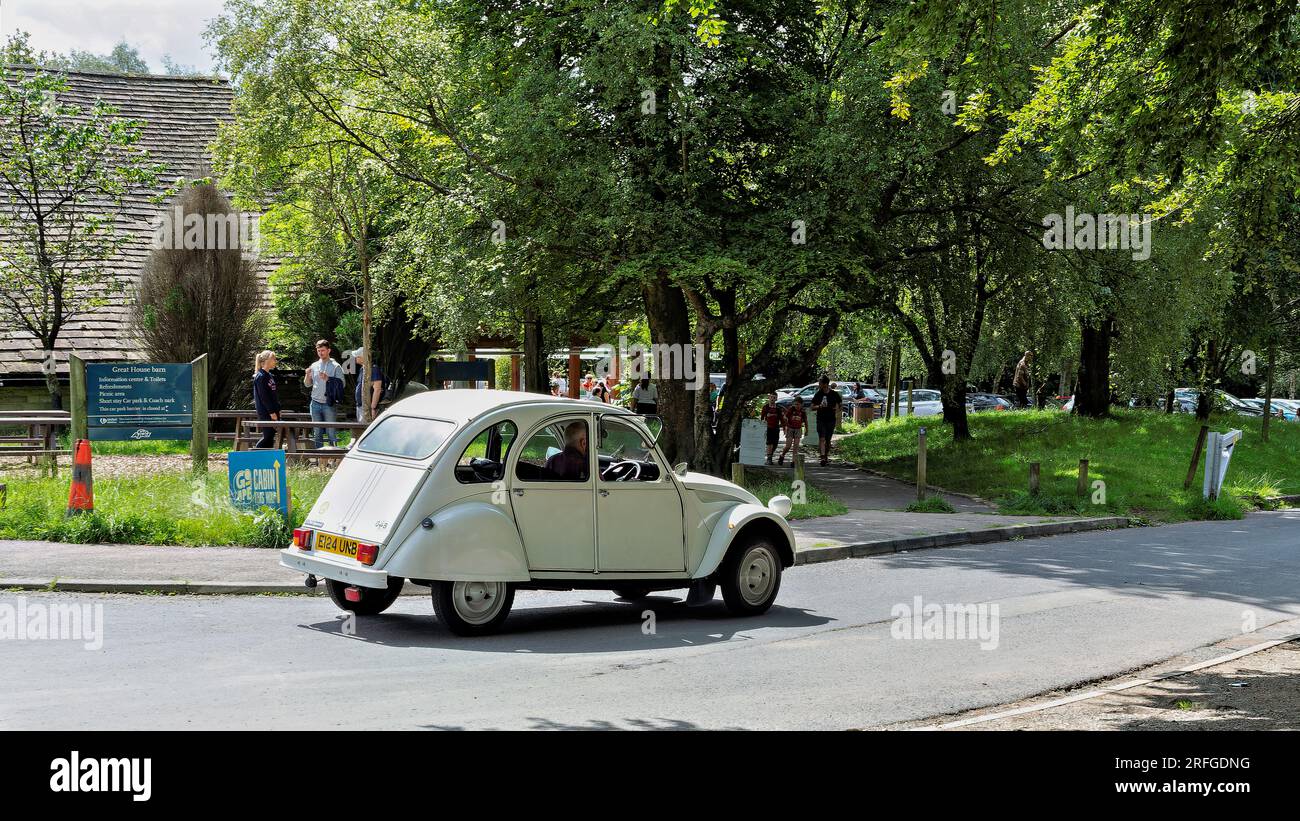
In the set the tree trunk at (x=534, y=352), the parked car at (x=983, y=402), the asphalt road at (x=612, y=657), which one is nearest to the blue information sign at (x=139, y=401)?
the asphalt road at (x=612, y=657)

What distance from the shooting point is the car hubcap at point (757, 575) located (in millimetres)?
11251

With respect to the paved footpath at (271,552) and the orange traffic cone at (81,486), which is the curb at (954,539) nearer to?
the paved footpath at (271,552)

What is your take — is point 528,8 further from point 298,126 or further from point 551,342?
point 551,342

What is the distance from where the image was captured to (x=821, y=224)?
22062 millimetres

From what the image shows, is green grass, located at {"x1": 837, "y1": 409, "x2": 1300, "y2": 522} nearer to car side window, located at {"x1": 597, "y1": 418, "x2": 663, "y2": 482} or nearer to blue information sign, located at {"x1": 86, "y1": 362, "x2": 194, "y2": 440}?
car side window, located at {"x1": 597, "y1": 418, "x2": 663, "y2": 482}

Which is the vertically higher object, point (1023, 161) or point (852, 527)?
point (1023, 161)

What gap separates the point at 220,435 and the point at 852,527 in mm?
11466

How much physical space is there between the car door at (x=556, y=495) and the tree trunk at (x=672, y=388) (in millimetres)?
13938

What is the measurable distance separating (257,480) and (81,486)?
1.97m

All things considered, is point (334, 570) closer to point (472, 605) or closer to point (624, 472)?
point (472, 605)

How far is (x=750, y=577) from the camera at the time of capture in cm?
1133

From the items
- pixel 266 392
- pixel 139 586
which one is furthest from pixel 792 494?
pixel 139 586
